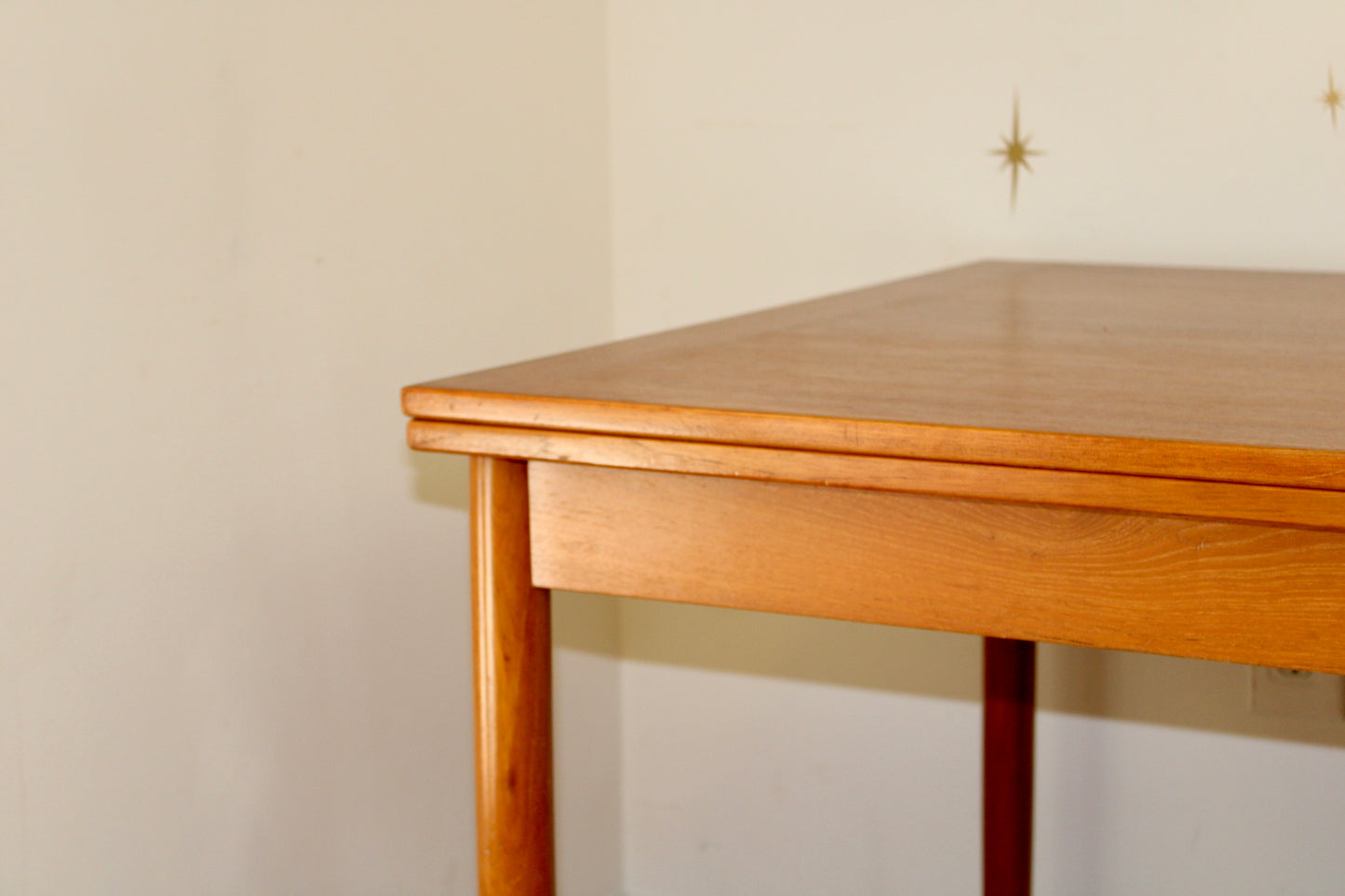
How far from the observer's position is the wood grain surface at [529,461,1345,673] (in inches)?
21.2

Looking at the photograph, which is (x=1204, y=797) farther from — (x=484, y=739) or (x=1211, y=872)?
(x=484, y=739)

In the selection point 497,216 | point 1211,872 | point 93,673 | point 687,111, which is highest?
point 687,111

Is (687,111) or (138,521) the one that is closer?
(138,521)

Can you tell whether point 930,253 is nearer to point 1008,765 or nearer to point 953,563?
point 1008,765

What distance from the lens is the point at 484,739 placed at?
669 millimetres

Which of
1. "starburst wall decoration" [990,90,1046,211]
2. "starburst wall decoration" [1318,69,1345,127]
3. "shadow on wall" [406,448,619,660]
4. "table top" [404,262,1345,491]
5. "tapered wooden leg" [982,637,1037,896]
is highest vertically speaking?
"starburst wall decoration" [1318,69,1345,127]

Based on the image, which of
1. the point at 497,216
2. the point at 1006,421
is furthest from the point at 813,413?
the point at 497,216

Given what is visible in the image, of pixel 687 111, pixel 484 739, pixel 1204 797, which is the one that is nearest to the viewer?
pixel 484 739

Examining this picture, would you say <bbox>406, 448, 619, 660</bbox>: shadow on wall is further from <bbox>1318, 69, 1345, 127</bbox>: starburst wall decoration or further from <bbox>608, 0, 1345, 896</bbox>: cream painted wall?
<bbox>1318, 69, 1345, 127</bbox>: starburst wall decoration

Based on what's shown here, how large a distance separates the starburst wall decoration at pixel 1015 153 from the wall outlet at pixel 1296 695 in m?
0.48

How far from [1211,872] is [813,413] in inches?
38.3

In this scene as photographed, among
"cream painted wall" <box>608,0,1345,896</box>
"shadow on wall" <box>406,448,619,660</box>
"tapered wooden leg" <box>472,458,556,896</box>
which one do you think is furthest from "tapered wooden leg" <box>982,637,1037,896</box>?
"tapered wooden leg" <box>472,458,556,896</box>

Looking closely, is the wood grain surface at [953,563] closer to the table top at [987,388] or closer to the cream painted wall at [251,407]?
the table top at [987,388]

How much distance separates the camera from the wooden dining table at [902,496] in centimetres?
53
